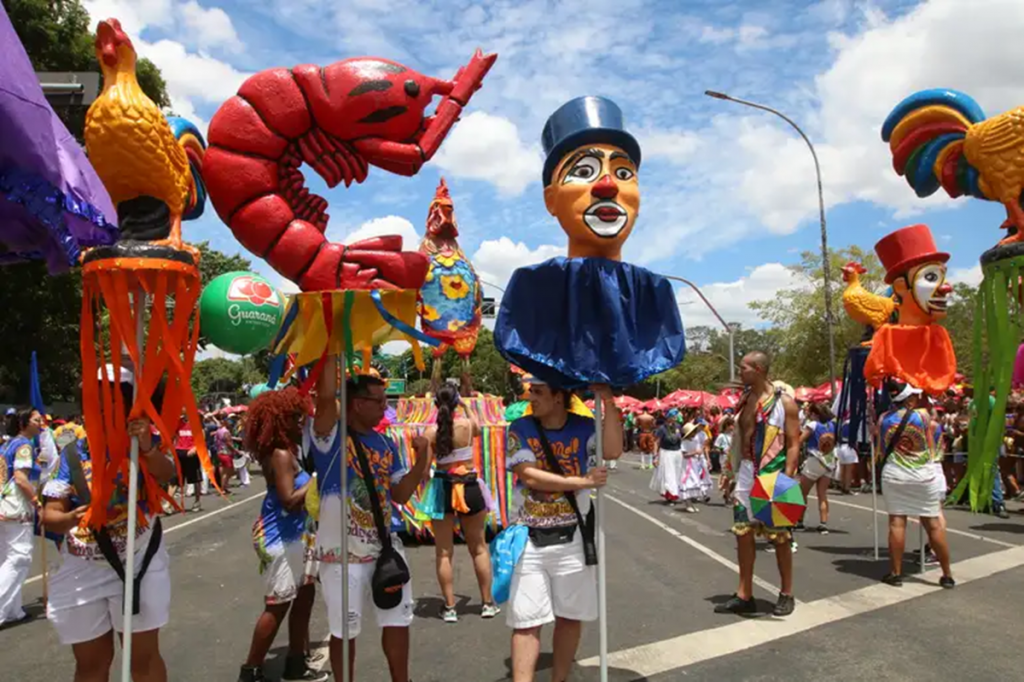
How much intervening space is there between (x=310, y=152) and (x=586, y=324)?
157cm

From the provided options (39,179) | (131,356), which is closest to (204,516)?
(131,356)

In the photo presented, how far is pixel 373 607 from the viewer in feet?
11.6

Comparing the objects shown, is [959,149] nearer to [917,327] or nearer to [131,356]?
[917,327]

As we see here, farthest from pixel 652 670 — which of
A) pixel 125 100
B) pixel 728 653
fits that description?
pixel 125 100

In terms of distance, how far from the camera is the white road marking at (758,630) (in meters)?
4.49

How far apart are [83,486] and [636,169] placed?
10.2ft

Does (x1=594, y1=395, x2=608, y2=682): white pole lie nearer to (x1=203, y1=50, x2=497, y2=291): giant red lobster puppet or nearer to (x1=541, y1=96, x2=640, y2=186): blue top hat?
(x1=203, y1=50, x2=497, y2=291): giant red lobster puppet

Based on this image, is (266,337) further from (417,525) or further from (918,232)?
(918,232)

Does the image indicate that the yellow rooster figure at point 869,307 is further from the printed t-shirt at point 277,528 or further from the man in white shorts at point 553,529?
the printed t-shirt at point 277,528

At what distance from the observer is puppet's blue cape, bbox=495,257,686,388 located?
3.56 m

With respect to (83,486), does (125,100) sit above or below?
above

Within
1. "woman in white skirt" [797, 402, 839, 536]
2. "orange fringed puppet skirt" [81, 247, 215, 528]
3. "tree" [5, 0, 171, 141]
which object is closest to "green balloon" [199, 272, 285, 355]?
"orange fringed puppet skirt" [81, 247, 215, 528]

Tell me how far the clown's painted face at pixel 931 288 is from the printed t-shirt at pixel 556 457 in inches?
171

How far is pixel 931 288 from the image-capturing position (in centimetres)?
650
